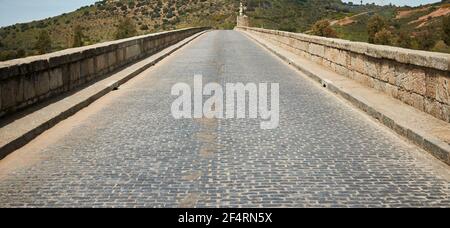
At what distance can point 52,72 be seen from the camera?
9.57 metres

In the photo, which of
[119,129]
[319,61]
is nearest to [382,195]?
[119,129]

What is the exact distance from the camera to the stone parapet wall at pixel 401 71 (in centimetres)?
733

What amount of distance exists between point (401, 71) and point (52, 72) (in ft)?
22.3

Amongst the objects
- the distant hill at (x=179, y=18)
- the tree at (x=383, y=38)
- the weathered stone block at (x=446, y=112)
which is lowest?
the weathered stone block at (x=446, y=112)

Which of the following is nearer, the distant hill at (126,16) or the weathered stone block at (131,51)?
the weathered stone block at (131,51)

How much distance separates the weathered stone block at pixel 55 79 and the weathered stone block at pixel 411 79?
679 centimetres

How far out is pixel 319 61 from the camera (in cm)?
1712

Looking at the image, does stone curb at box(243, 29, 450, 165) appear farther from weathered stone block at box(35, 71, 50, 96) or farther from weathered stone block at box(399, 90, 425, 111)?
weathered stone block at box(35, 71, 50, 96)

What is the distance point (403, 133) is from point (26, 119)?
5.79m

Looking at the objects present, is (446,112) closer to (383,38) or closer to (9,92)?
(9,92)

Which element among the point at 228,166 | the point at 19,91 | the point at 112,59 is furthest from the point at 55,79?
the point at 228,166

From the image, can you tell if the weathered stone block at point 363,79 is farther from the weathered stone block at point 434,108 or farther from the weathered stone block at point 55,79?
the weathered stone block at point 55,79

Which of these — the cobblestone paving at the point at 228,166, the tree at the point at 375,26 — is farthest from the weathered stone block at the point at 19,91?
the tree at the point at 375,26
